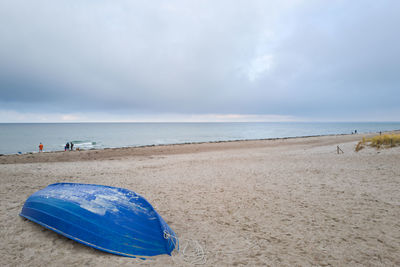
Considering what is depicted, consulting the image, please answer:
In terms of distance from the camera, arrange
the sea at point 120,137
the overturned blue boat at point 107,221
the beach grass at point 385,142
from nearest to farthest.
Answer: the overturned blue boat at point 107,221, the beach grass at point 385,142, the sea at point 120,137

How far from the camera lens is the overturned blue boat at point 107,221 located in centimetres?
360

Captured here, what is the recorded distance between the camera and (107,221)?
3678mm

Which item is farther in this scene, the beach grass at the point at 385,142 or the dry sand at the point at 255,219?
the beach grass at the point at 385,142

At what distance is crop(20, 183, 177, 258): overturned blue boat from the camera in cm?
360

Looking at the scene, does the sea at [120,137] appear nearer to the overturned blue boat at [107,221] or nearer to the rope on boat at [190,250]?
the overturned blue boat at [107,221]

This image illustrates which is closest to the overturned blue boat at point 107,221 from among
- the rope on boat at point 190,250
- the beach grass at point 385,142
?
the rope on boat at point 190,250

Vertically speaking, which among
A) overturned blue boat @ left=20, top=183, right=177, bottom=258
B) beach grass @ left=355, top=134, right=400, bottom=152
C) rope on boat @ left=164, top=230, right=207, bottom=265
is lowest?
rope on boat @ left=164, top=230, right=207, bottom=265

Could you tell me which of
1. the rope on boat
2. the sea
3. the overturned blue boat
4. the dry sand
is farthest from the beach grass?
the sea

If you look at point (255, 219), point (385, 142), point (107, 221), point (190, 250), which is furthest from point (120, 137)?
point (190, 250)

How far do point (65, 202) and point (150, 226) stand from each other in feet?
6.31

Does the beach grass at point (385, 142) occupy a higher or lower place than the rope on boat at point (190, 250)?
higher

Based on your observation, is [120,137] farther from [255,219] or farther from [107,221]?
[107,221]

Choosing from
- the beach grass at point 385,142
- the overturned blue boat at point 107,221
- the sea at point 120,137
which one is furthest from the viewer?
the sea at point 120,137

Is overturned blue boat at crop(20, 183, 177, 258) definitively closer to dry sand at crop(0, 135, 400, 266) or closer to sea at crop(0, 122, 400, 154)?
dry sand at crop(0, 135, 400, 266)
